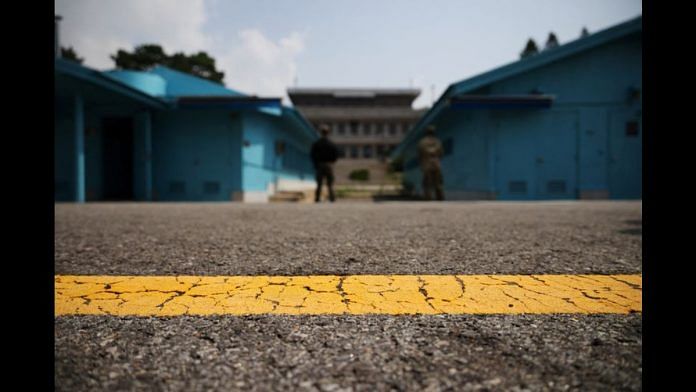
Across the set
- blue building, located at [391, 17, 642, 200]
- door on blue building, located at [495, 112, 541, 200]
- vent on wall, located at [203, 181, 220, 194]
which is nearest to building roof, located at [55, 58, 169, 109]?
vent on wall, located at [203, 181, 220, 194]

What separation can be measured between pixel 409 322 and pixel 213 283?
93cm

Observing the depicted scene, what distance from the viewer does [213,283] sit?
1461 mm

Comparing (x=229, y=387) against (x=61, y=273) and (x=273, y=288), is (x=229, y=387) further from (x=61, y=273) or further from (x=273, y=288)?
(x=61, y=273)

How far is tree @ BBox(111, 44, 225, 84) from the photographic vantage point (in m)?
29.5

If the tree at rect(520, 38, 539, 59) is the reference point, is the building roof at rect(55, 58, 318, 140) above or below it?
below

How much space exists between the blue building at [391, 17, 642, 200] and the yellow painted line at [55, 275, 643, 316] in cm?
856

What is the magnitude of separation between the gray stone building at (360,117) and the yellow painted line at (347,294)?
35.0m

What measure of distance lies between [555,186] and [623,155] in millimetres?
2382

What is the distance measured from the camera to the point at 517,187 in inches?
376

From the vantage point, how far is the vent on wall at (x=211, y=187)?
1020 centimetres

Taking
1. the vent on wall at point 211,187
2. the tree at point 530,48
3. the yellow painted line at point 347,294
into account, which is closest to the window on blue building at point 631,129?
the yellow painted line at point 347,294

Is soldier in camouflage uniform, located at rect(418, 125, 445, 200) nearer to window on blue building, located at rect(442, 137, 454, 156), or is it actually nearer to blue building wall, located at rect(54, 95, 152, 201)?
window on blue building, located at rect(442, 137, 454, 156)

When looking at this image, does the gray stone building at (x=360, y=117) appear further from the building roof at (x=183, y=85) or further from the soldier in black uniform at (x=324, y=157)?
the soldier in black uniform at (x=324, y=157)
